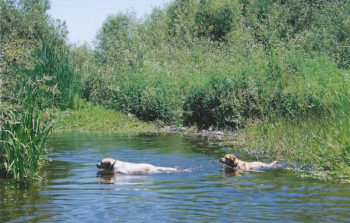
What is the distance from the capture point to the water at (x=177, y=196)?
773 cm

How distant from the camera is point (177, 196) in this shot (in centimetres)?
910

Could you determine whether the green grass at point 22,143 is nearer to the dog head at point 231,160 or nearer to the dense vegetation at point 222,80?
the dense vegetation at point 222,80

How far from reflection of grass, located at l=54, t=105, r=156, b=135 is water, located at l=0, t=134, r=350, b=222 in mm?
8662

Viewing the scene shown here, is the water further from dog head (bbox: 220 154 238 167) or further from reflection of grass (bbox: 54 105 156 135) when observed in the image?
reflection of grass (bbox: 54 105 156 135)

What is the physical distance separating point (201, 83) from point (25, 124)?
13.2 m

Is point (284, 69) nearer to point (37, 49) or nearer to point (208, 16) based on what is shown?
point (37, 49)

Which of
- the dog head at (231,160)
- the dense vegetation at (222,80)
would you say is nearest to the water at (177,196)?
the dog head at (231,160)

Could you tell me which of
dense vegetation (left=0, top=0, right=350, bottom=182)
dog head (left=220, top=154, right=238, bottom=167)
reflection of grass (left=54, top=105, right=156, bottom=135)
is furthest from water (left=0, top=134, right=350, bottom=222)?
reflection of grass (left=54, top=105, right=156, bottom=135)

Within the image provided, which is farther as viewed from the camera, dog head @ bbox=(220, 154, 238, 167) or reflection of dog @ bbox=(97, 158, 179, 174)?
dog head @ bbox=(220, 154, 238, 167)

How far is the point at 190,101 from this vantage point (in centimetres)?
2327

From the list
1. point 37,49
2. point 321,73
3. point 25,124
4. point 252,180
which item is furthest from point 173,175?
point 37,49

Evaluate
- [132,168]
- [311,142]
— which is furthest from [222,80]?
[132,168]

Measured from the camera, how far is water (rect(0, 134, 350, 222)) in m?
7.73

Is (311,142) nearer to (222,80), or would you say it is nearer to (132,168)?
(132,168)
